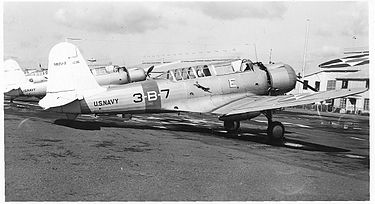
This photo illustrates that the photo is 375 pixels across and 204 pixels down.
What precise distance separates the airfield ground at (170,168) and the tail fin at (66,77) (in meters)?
0.88

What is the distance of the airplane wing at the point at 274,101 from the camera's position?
868cm

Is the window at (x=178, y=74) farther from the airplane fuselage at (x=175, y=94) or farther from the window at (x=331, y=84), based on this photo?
the window at (x=331, y=84)

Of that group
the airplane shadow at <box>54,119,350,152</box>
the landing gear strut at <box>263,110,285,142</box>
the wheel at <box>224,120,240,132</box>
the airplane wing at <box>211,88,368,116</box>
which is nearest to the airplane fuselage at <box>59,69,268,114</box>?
the airplane wing at <box>211,88,368,116</box>

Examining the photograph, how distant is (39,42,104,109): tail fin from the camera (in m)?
9.34

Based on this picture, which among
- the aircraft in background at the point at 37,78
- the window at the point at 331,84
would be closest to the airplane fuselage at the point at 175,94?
the aircraft in background at the point at 37,78

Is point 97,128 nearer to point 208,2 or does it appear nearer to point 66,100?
point 66,100

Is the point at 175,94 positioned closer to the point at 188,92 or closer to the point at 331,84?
the point at 188,92

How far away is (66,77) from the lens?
948cm

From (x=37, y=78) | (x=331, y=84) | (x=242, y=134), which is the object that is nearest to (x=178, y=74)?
(x=242, y=134)

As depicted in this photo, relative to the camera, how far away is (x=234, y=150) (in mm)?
7816

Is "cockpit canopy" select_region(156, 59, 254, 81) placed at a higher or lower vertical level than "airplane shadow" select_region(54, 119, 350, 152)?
higher

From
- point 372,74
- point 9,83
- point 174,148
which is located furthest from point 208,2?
point 9,83

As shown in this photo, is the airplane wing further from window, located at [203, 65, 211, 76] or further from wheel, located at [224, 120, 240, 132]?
window, located at [203, 65, 211, 76]

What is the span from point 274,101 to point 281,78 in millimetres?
1881
